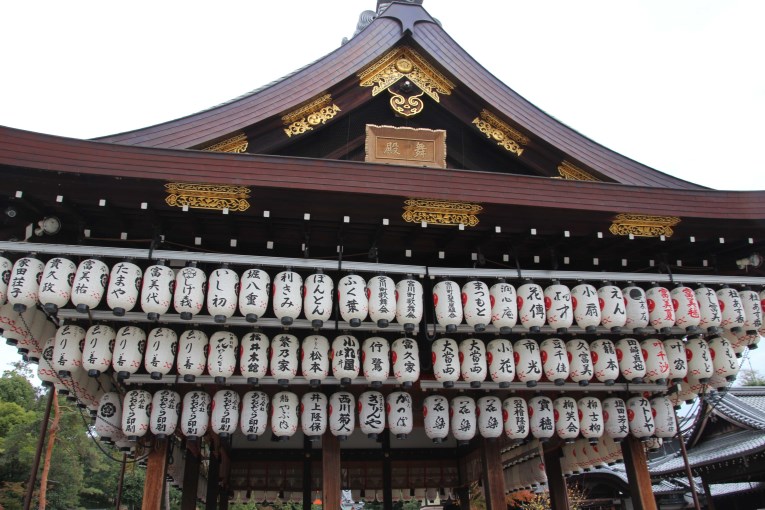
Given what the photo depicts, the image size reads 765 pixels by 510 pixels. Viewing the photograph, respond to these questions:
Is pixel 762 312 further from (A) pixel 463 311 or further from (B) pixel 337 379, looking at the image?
(B) pixel 337 379

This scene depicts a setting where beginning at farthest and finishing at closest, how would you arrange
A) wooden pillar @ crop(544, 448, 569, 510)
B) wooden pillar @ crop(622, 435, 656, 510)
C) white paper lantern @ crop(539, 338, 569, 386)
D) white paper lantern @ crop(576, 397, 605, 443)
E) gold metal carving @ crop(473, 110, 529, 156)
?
wooden pillar @ crop(544, 448, 569, 510) → gold metal carving @ crop(473, 110, 529, 156) → wooden pillar @ crop(622, 435, 656, 510) → white paper lantern @ crop(576, 397, 605, 443) → white paper lantern @ crop(539, 338, 569, 386)

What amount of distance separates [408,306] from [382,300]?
0.33m

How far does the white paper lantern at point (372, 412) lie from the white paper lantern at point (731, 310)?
15.5ft

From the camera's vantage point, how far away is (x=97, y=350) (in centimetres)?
606

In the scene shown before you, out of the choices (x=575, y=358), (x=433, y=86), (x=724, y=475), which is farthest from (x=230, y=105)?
(x=724, y=475)

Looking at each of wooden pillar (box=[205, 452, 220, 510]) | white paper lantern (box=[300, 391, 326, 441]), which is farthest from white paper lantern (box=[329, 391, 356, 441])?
wooden pillar (box=[205, 452, 220, 510])

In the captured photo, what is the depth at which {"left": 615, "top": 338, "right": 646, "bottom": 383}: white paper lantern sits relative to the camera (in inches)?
285

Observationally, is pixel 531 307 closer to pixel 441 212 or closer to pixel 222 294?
pixel 441 212

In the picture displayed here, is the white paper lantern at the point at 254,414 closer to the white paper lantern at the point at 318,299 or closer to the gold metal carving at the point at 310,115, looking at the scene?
the white paper lantern at the point at 318,299

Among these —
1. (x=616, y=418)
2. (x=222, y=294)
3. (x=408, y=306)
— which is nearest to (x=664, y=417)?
(x=616, y=418)

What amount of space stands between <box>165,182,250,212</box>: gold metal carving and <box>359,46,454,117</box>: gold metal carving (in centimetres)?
307

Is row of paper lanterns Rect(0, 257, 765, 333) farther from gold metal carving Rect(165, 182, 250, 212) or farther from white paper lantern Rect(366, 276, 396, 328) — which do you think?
gold metal carving Rect(165, 182, 250, 212)

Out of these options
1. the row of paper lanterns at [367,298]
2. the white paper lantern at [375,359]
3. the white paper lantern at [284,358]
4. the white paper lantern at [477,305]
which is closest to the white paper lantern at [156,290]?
the row of paper lanterns at [367,298]

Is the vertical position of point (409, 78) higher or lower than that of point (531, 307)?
higher
